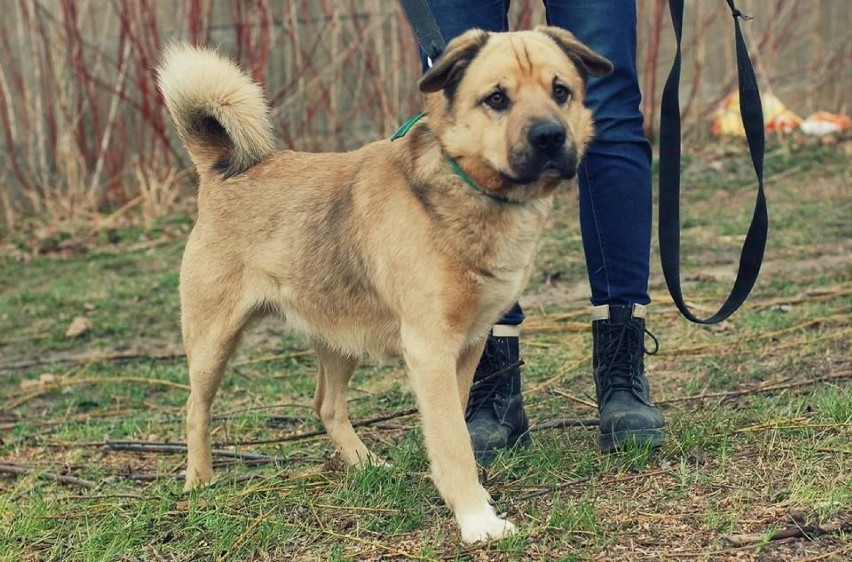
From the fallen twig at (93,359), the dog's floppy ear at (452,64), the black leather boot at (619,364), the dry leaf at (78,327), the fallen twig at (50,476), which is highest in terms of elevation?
the dog's floppy ear at (452,64)

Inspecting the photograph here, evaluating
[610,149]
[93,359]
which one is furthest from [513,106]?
[93,359]

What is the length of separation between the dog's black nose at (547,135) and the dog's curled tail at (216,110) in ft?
3.88

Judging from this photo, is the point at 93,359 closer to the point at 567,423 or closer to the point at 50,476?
the point at 50,476

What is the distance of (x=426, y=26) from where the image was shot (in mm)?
3105

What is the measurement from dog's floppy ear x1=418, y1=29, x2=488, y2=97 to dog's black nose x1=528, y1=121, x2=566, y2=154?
29 centimetres

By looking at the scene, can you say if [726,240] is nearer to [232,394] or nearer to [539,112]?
[232,394]

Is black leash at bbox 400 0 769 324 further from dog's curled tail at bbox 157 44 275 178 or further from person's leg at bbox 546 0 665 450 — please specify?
dog's curled tail at bbox 157 44 275 178

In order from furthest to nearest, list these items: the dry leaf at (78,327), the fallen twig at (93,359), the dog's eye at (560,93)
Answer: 1. the dry leaf at (78,327)
2. the fallen twig at (93,359)
3. the dog's eye at (560,93)

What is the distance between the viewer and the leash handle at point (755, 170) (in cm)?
315

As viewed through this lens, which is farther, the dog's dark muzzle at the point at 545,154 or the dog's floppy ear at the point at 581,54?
the dog's floppy ear at the point at 581,54

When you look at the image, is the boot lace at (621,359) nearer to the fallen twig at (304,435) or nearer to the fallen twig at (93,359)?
the fallen twig at (304,435)

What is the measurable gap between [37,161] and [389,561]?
702cm

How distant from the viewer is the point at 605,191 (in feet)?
10.9

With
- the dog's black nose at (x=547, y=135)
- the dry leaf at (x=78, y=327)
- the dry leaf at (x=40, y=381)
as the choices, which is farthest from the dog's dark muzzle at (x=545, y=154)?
the dry leaf at (x=78, y=327)
